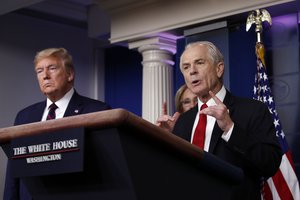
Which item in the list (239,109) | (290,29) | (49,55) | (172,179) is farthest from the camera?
(290,29)

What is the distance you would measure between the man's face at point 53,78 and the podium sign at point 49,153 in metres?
1.61

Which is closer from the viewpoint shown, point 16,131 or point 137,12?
point 16,131

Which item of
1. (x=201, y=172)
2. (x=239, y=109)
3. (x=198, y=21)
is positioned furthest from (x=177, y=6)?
(x=201, y=172)

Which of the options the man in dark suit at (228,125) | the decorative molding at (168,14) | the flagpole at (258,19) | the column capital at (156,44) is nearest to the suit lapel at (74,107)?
the man in dark suit at (228,125)

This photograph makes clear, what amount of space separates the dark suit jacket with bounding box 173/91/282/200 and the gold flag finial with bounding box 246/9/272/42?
2287mm

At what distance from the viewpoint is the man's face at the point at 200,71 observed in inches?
86.2

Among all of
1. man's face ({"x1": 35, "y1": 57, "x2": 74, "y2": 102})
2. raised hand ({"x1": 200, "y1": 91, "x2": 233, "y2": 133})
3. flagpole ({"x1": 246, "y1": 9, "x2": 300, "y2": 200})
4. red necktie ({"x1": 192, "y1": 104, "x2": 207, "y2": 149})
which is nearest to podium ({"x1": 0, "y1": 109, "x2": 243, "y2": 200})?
raised hand ({"x1": 200, "y1": 91, "x2": 233, "y2": 133})

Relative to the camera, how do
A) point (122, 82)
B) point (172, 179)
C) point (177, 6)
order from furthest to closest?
point (122, 82) < point (177, 6) < point (172, 179)

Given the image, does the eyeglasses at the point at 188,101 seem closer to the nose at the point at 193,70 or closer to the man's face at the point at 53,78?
the man's face at the point at 53,78

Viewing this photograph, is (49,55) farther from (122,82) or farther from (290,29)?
(122,82)

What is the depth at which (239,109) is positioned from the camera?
7.20 feet

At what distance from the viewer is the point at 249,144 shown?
191 cm

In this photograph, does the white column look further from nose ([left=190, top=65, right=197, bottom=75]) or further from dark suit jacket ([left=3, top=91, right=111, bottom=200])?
nose ([left=190, top=65, right=197, bottom=75])

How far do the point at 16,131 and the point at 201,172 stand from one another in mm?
439
